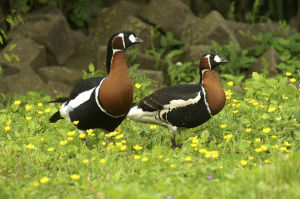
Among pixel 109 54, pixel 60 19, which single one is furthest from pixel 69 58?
pixel 109 54

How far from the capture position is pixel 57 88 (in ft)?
31.2

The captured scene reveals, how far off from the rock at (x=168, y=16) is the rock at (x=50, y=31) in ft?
6.20

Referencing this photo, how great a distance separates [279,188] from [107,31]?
8.12 metres

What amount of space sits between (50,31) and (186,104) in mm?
6081

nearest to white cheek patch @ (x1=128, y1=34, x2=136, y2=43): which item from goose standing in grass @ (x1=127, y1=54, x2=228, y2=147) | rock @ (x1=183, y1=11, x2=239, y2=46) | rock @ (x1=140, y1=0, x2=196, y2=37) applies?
goose standing in grass @ (x1=127, y1=54, x2=228, y2=147)

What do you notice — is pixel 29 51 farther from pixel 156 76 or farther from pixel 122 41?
pixel 122 41

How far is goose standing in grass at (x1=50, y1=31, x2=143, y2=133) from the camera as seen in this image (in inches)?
203

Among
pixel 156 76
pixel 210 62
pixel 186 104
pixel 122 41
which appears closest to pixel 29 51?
pixel 156 76

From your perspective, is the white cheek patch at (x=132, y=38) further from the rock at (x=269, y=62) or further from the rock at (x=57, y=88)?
the rock at (x=269, y=62)

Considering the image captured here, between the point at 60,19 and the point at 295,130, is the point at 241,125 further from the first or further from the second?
the point at 60,19

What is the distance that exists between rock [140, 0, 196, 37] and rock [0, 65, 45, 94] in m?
3.08

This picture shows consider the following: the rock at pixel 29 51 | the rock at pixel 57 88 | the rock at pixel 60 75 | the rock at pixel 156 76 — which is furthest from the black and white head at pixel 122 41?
the rock at pixel 29 51

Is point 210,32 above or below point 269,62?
above

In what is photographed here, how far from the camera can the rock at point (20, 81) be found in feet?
30.5
